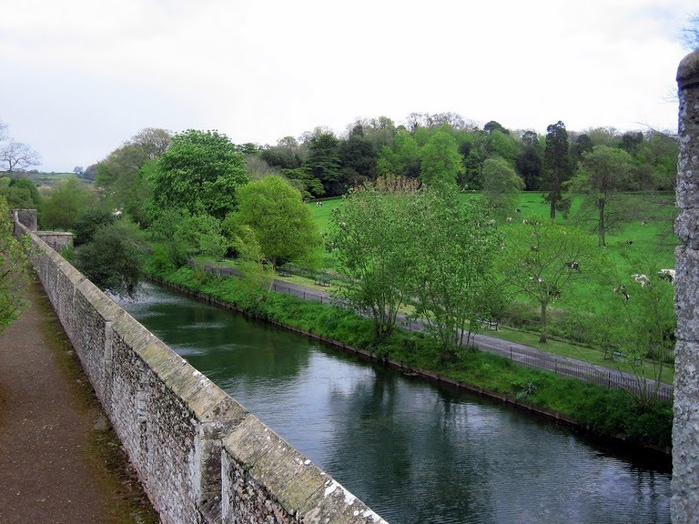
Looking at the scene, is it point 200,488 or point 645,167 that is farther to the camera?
point 645,167

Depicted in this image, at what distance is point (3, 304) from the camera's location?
579 inches

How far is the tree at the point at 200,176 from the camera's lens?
48844 millimetres

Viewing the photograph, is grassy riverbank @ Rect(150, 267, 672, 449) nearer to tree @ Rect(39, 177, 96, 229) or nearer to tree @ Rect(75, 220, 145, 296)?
tree @ Rect(75, 220, 145, 296)

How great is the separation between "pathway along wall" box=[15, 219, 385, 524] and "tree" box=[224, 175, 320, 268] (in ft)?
95.3

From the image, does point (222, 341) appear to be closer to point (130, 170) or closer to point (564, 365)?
point (564, 365)

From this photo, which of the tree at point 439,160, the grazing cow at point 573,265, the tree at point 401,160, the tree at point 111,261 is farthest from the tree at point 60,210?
the grazing cow at point 573,265

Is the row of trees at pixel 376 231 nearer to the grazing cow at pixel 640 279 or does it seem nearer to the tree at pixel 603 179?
the tree at pixel 603 179

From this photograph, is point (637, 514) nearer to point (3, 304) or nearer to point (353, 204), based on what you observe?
point (3, 304)

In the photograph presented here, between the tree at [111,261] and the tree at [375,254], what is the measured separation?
11.7 m

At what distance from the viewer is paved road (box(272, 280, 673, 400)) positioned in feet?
68.3

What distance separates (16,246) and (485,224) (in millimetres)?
17202

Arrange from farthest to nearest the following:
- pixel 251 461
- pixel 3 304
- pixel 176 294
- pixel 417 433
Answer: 1. pixel 176 294
2. pixel 417 433
3. pixel 3 304
4. pixel 251 461

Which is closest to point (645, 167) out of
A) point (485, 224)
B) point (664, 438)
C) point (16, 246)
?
point (485, 224)

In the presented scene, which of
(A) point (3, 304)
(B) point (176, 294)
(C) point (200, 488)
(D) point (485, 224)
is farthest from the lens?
(B) point (176, 294)
